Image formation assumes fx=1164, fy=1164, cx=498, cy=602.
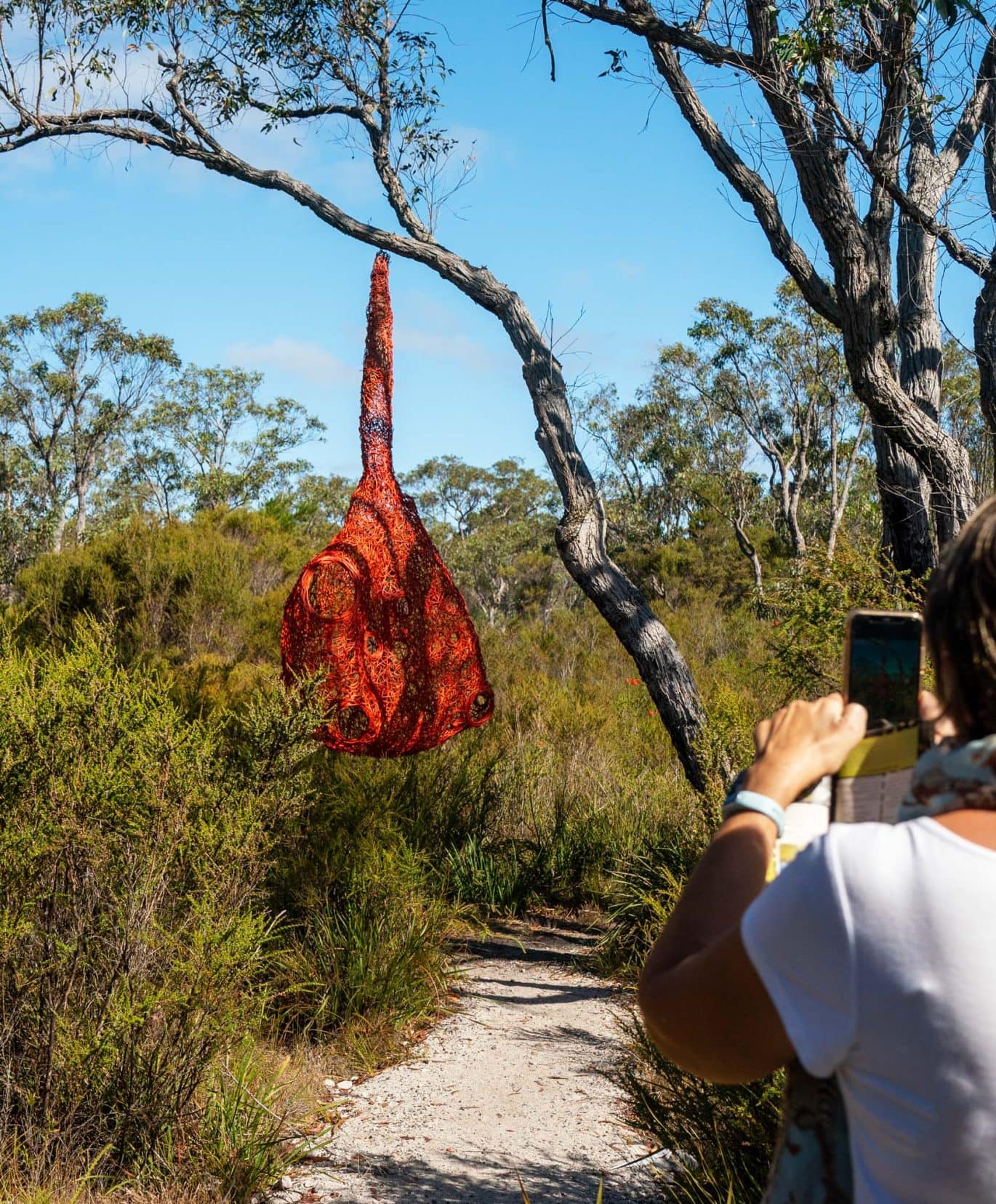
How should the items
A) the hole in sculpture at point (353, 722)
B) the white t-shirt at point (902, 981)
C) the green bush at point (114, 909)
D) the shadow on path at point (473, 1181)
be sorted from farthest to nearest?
the hole in sculpture at point (353, 722), the shadow on path at point (473, 1181), the green bush at point (114, 909), the white t-shirt at point (902, 981)

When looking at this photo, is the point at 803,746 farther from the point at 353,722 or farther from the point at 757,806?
the point at 353,722

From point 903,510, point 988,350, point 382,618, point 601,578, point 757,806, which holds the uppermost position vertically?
point 988,350

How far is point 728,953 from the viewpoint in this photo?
859 millimetres

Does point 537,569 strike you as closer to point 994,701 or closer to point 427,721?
point 427,721

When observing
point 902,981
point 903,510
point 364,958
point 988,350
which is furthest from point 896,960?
→ point 364,958

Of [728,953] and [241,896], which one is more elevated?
[728,953]

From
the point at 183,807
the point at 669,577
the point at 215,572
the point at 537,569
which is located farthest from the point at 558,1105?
the point at 537,569

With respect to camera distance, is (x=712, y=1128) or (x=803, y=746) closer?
(x=803, y=746)

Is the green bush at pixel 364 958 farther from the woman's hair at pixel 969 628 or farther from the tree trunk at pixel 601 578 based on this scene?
the woman's hair at pixel 969 628

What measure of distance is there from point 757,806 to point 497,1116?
11.0ft

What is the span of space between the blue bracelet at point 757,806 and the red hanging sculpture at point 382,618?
432 centimetres

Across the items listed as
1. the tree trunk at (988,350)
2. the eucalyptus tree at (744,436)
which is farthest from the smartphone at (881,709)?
the eucalyptus tree at (744,436)

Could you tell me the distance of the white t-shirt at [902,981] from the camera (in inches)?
31.3

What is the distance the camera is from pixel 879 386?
3934mm
